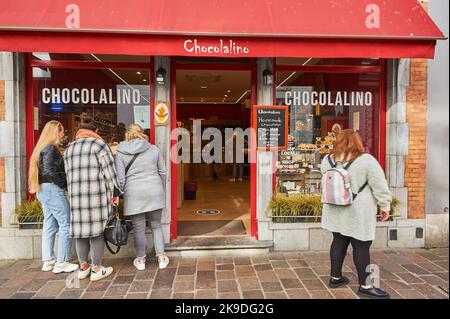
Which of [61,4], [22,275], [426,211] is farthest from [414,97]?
[22,275]

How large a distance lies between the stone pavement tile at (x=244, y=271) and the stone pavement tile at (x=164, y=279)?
82 cm

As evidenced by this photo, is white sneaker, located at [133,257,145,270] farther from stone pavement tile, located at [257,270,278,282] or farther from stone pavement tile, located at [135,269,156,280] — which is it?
stone pavement tile, located at [257,270,278,282]

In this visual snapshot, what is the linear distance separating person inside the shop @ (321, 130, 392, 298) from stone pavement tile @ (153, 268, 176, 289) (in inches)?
79.2

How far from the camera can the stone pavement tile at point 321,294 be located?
3629mm

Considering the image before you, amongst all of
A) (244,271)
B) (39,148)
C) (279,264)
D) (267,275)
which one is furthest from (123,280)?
(279,264)

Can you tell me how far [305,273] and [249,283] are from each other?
0.78 metres

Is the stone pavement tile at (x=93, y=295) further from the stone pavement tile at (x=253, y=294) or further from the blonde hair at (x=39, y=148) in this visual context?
the stone pavement tile at (x=253, y=294)

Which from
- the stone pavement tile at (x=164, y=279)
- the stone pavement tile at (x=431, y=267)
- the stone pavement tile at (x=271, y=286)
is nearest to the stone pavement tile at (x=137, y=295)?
the stone pavement tile at (x=164, y=279)

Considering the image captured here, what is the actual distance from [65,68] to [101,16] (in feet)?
4.15

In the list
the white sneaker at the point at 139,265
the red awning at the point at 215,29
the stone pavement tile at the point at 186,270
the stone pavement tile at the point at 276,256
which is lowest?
the stone pavement tile at the point at 186,270

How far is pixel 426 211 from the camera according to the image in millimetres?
5234

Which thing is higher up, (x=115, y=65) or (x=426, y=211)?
(x=115, y=65)

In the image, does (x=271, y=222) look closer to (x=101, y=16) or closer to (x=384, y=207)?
(x=384, y=207)

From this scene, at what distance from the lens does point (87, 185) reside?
12.6 feet
